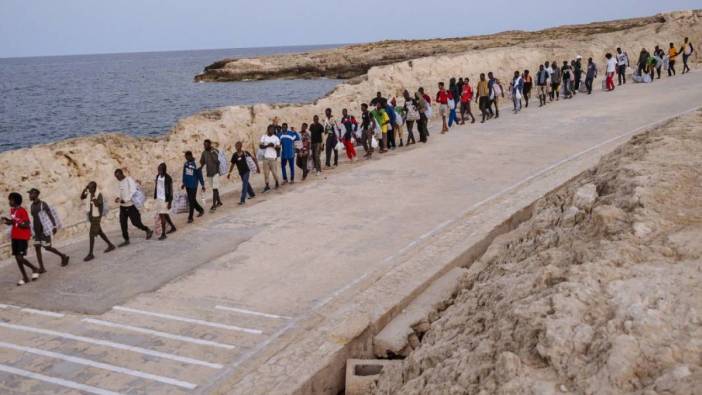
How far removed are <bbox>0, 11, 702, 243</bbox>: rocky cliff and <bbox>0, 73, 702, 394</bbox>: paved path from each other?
3.67 meters

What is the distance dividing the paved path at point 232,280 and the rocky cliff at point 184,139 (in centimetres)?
367

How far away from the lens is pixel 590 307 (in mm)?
5633

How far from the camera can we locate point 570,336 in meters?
5.37

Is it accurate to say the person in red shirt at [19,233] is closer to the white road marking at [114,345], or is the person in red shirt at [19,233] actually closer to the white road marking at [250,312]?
the white road marking at [114,345]

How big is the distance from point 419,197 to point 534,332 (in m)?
8.51

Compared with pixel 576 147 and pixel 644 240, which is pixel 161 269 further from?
pixel 576 147

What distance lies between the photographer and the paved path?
7.93 metres

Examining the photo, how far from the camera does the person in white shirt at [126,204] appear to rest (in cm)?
1233

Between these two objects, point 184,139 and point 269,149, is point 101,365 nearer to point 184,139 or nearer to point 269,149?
point 269,149

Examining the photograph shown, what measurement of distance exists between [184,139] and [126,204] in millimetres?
6528

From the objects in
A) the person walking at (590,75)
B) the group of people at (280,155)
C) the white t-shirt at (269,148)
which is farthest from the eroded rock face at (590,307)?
the person walking at (590,75)

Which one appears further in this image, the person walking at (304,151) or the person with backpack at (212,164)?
the person walking at (304,151)

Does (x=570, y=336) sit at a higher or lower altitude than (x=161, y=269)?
higher

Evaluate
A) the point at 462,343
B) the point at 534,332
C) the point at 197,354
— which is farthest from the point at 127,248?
the point at 534,332
